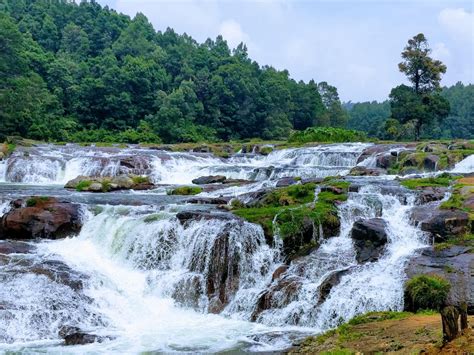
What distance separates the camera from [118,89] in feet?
205

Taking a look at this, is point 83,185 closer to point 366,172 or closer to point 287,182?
point 287,182

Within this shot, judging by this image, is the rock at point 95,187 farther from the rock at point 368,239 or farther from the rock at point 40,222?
the rock at point 368,239

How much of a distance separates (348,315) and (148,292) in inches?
215

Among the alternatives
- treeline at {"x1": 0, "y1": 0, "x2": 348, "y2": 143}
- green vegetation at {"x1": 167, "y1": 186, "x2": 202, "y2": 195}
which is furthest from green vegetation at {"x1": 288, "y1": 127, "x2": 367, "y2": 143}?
green vegetation at {"x1": 167, "y1": 186, "x2": 202, "y2": 195}

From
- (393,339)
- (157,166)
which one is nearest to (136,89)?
(157,166)

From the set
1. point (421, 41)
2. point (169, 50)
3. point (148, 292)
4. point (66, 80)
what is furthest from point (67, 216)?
point (169, 50)

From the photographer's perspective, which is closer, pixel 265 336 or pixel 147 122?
pixel 265 336

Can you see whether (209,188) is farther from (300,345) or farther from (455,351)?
(455,351)

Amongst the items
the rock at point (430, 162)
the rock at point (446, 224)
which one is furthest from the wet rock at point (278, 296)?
the rock at point (430, 162)

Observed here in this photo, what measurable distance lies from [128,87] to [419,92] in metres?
32.4

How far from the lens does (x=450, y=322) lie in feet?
24.2

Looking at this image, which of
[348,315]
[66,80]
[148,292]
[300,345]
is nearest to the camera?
[300,345]

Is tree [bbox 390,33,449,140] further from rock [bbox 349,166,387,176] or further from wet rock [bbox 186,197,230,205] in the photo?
wet rock [bbox 186,197,230,205]

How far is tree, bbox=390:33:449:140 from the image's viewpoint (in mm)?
50250
